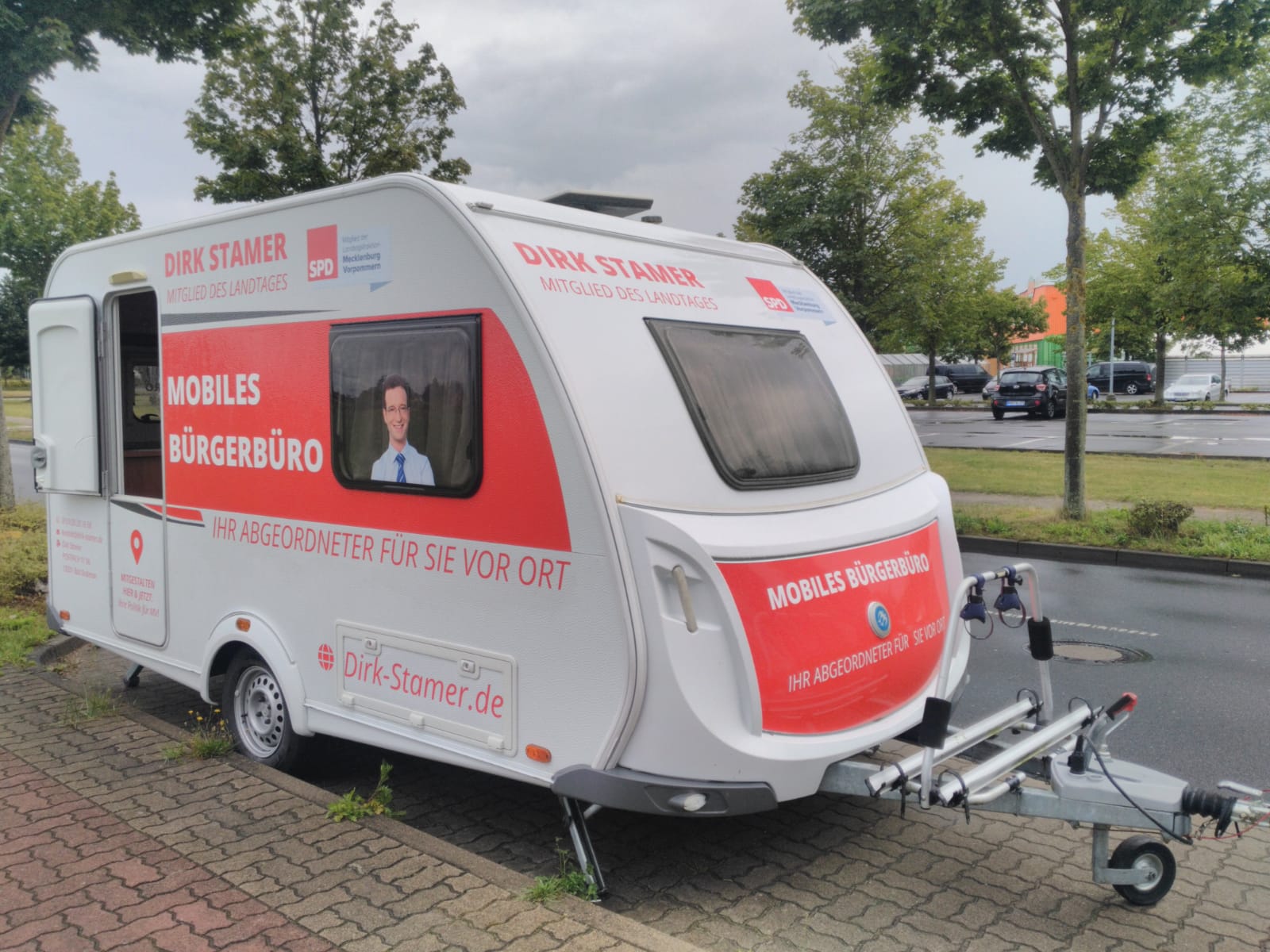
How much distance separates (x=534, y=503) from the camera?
3.68 metres

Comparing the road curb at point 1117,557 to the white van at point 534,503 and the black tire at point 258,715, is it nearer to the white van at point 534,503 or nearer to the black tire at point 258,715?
the white van at point 534,503

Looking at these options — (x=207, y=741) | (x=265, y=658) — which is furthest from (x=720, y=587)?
(x=207, y=741)

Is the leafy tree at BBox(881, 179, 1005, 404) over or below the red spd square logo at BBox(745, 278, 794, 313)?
over

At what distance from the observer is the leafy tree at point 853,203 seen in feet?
72.8

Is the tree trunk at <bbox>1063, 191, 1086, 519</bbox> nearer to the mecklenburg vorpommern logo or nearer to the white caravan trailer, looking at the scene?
the white caravan trailer

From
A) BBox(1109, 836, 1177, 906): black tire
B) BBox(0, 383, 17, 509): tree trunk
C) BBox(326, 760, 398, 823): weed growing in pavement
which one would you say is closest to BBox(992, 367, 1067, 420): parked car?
BBox(0, 383, 17, 509): tree trunk

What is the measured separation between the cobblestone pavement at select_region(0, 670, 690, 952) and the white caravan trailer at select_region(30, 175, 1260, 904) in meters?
0.39

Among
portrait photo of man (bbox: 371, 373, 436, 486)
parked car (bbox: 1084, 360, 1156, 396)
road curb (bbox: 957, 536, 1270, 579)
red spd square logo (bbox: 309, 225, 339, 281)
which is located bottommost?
road curb (bbox: 957, 536, 1270, 579)

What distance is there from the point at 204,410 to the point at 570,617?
104 inches

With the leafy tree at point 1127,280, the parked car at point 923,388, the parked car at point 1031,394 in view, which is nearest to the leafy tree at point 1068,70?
the parked car at point 1031,394

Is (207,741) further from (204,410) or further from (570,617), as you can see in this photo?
(570,617)

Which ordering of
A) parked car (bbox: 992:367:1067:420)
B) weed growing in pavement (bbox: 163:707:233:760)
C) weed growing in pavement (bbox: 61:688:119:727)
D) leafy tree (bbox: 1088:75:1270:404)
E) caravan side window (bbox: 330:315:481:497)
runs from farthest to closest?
parked car (bbox: 992:367:1067:420)
leafy tree (bbox: 1088:75:1270:404)
weed growing in pavement (bbox: 61:688:119:727)
weed growing in pavement (bbox: 163:707:233:760)
caravan side window (bbox: 330:315:481:497)

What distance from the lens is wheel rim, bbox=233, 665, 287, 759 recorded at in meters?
4.86

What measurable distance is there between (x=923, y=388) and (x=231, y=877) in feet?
151
